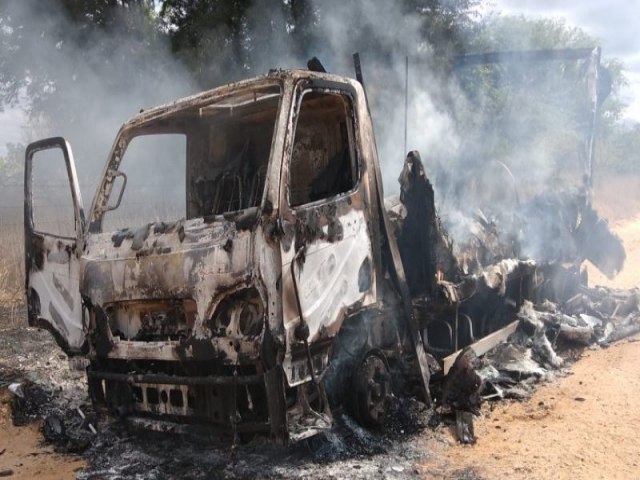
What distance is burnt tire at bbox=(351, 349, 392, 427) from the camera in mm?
3955

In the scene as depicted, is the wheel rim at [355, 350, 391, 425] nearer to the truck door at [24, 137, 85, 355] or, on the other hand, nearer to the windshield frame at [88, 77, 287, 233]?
the windshield frame at [88, 77, 287, 233]

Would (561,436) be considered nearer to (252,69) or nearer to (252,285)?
(252,285)

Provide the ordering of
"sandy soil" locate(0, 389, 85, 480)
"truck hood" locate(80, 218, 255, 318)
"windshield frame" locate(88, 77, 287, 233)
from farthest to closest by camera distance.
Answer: "sandy soil" locate(0, 389, 85, 480) → "windshield frame" locate(88, 77, 287, 233) → "truck hood" locate(80, 218, 255, 318)

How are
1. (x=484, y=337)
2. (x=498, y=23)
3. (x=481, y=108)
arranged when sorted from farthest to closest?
(x=498, y=23) → (x=481, y=108) → (x=484, y=337)

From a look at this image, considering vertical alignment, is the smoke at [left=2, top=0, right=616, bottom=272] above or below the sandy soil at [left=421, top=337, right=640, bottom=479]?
above

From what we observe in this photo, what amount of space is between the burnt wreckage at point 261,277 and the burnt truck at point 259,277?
0.01 meters

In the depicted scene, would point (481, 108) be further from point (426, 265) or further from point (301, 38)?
point (426, 265)

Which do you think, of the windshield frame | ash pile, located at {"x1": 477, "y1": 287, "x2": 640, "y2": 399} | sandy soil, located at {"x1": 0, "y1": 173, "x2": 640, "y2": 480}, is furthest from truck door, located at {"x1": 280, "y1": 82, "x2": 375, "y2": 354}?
ash pile, located at {"x1": 477, "y1": 287, "x2": 640, "y2": 399}

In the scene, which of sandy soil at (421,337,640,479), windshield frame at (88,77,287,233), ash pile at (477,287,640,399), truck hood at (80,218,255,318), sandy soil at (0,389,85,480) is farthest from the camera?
ash pile at (477,287,640,399)

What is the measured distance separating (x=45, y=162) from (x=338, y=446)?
564 inches

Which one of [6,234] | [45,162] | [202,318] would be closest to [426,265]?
[202,318]

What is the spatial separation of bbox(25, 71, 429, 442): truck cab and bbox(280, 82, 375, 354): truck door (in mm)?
11

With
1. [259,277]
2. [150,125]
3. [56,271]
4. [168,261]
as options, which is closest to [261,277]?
[259,277]

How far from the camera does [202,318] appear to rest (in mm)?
3324
